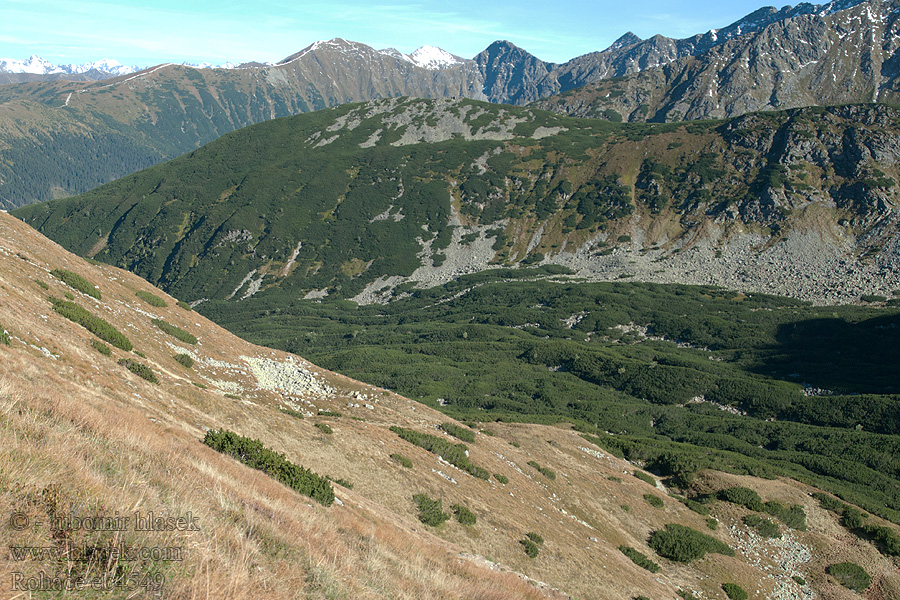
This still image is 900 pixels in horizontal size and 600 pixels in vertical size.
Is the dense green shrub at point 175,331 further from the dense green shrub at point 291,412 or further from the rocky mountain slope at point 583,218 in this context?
the rocky mountain slope at point 583,218

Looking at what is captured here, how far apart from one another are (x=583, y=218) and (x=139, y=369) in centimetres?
15776

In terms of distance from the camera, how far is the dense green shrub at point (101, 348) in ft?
67.7

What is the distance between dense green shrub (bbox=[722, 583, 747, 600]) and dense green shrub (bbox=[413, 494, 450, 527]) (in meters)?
15.9

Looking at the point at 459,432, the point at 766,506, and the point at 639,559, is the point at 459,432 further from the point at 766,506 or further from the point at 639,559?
the point at 766,506

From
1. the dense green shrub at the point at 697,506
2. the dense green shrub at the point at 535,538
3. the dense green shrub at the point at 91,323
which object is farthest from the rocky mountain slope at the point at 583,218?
the dense green shrub at the point at 91,323

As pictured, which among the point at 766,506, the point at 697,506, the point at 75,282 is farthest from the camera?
the point at 697,506

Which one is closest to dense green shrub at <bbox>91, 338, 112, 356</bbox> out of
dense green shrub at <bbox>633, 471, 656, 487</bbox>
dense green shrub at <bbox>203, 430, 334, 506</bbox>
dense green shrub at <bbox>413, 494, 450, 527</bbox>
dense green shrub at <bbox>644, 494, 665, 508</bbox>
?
dense green shrub at <bbox>203, 430, 334, 506</bbox>

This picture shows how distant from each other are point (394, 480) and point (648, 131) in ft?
646

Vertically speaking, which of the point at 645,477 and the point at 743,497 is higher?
the point at 743,497

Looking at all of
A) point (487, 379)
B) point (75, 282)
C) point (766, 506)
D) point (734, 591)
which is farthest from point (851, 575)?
point (487, 379)

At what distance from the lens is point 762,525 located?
30562 millimetres

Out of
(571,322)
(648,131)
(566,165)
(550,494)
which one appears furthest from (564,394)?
(648,131)

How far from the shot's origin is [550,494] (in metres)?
28.8

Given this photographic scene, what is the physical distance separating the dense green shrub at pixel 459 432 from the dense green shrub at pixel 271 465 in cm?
1582
